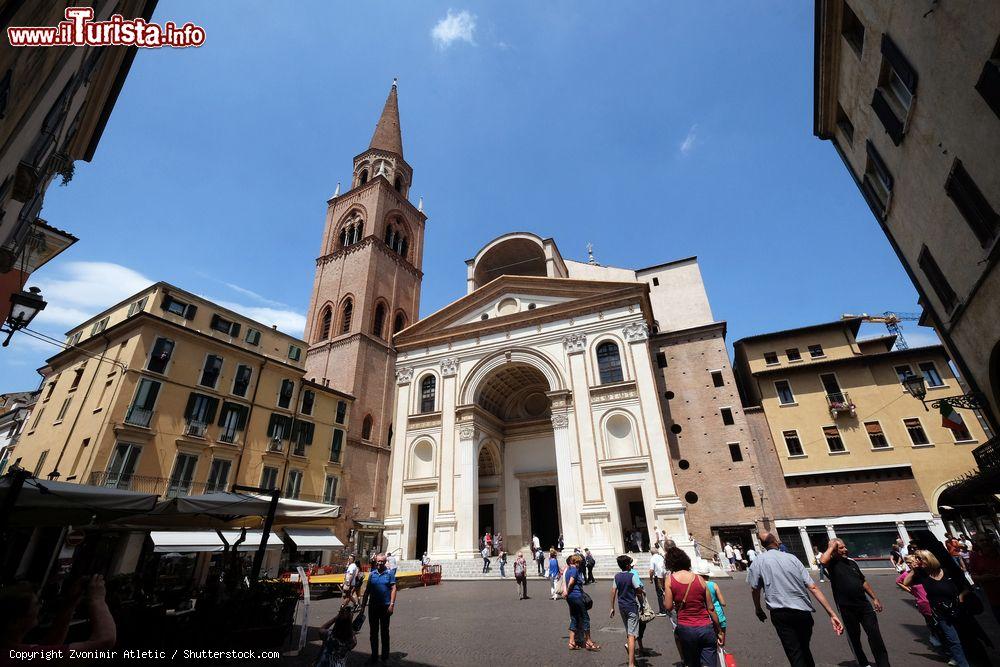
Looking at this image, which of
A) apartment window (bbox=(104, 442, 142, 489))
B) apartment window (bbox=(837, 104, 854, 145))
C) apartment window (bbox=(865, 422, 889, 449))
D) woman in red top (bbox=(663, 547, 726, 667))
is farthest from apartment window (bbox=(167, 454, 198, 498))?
apartment window (bbox=(865, 422, 889, 449))

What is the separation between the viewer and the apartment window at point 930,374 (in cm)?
2181

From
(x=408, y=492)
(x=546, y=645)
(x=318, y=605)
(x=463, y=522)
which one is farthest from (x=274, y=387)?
(x=546, y=645)

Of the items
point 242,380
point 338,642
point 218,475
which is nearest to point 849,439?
point 338,642

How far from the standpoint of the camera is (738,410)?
22.6 m

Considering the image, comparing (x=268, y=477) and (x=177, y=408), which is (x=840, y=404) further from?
(x=177, y=408)

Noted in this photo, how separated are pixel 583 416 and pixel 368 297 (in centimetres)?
1832

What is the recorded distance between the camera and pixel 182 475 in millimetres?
17750

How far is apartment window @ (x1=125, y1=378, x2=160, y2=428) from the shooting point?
1683cm

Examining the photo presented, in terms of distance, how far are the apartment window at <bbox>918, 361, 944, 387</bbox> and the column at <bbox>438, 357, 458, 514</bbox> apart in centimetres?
2363

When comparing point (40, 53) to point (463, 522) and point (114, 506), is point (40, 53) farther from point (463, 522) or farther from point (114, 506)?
point (463, 522)

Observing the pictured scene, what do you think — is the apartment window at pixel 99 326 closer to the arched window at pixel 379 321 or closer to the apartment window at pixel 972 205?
the arched window at pixel 379 321

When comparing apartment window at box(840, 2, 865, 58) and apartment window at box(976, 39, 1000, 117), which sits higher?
apartment window at box(840, 2, 865, 58)

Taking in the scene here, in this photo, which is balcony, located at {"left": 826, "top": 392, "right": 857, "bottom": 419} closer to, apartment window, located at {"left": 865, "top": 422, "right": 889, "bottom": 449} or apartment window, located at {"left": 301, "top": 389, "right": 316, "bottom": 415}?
apartment window, located at {"left": 865, "top": 422, "right": 889, "bottom": 449}

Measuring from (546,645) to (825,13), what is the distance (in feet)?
47.1
